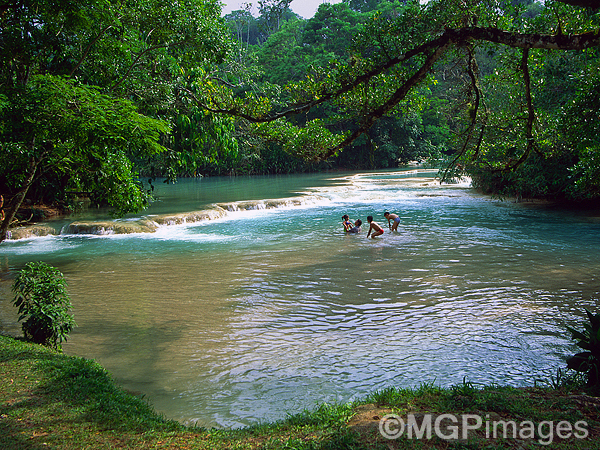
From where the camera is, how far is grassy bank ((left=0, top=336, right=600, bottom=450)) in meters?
3.30

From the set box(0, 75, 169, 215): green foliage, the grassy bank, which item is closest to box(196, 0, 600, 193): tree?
box(0, 75, 169, 215): green foliage

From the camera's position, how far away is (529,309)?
8297 millimetres

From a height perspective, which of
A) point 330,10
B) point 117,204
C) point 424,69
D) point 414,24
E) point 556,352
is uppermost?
point 330,10

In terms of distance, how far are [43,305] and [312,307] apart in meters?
4.49

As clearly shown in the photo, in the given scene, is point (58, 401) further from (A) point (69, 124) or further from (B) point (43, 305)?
(A) point (69, 124)

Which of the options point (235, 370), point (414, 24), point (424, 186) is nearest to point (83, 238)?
point (235, 370)

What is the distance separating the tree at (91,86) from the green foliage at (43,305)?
1476 millimetres

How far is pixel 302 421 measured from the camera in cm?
402

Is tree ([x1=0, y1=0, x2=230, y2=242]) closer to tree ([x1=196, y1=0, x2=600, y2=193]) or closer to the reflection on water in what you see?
tree ([x1=196, y1=0, x2=600, y2=193])

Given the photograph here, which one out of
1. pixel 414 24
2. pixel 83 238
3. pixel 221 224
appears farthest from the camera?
pixel 221 224

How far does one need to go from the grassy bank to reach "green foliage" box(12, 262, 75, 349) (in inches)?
64.0

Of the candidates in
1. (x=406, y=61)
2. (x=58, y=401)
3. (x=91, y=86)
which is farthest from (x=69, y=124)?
(x=406, y=61)

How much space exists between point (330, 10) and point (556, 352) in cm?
5345

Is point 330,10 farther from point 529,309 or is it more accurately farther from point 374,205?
point 529,309
